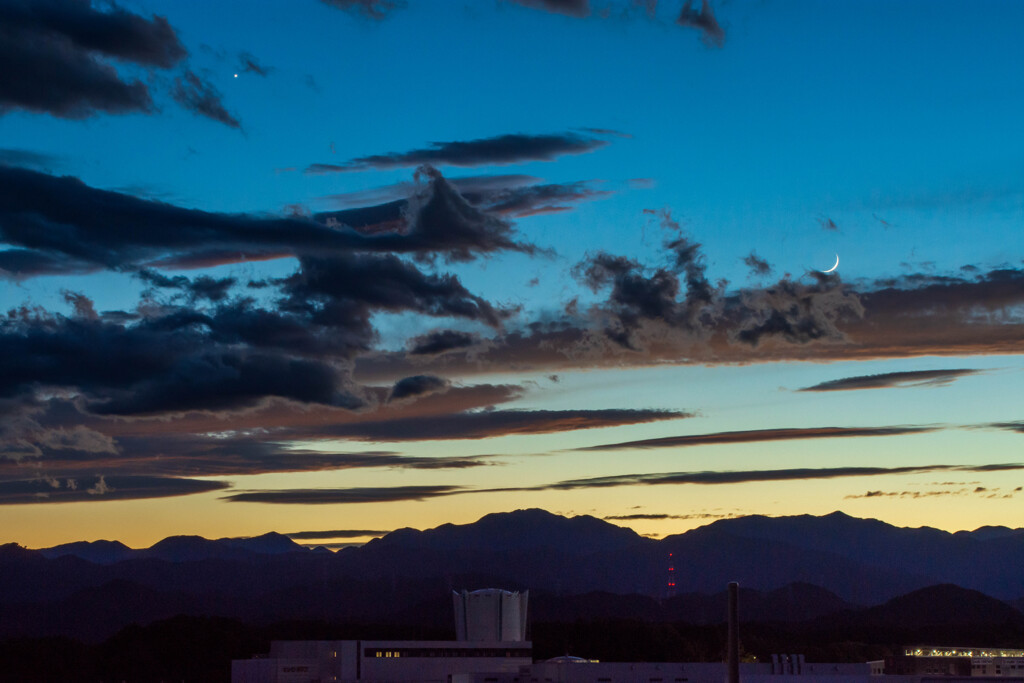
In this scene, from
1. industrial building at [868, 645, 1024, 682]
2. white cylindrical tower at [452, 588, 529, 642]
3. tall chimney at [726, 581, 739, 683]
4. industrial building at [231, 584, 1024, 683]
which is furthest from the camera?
white cylindrical tower at [452, 588, 529, 642]

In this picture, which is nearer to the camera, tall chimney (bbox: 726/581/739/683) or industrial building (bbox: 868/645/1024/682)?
tall chimney (bbox: 726/581/739/683)

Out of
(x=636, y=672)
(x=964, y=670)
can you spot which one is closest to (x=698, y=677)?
(x=636, y=672)

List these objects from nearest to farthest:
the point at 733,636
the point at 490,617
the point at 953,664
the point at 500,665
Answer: the point at 733,636 < the point at 953,664 < the point at 500,665 < the point at 490,617

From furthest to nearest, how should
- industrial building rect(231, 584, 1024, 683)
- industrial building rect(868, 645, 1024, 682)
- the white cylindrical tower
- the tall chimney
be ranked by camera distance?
the white cylindrical tower → industrial building rect(868, 645, 1024, 682) → industrial building rect(231, 584, 1024, 683) → the tall chimney

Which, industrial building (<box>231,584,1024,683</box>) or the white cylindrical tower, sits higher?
the white cylindrical tower

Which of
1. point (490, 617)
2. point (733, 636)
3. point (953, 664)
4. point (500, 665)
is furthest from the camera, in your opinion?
point (490, 617)

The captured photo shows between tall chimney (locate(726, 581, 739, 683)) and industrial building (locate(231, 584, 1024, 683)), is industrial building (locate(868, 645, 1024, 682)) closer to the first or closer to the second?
industrial building (locate(231, 584, 1024, 683))

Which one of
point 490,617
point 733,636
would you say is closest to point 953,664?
point 490,617

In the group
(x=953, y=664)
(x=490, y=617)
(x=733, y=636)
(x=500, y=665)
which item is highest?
(x=733, y=636)

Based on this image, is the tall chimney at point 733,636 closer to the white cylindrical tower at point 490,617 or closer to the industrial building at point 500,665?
the industrial building at point 500,665

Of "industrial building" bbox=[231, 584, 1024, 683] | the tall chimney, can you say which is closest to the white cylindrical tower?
"industrial building" bbox=[231, 584, 1024, 683]

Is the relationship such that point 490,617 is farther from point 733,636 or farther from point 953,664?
point 733,636

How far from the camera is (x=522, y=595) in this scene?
19512 cm

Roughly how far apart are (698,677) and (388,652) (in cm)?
4234
